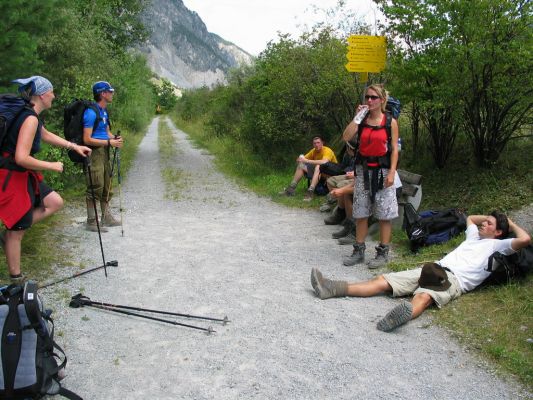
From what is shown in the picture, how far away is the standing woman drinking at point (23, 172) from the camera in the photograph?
399cm

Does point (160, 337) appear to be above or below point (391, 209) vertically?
below

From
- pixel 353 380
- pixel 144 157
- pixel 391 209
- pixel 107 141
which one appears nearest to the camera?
pixel 353 380

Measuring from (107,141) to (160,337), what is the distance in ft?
11.8

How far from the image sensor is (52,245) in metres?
6.14

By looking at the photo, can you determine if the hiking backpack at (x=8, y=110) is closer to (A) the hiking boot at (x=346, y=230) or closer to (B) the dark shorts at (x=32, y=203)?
(B) the dark shorts at (x=32, y=203)

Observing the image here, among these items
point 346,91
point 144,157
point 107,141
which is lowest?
point 144,157

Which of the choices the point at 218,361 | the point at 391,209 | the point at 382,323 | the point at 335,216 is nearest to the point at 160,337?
the point at 218,361

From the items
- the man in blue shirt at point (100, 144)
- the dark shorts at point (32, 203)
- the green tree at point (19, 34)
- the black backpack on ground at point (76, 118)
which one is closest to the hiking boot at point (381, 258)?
the dark shorts at point (32, 203)

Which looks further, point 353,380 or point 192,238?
point 192,238

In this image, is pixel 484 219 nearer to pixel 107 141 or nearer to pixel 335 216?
pixel 335 216

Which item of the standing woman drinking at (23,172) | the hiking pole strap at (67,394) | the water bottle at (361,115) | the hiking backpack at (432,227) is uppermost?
the water bottle at (361,115)

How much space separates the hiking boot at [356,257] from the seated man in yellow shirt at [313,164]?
3609 millimetres

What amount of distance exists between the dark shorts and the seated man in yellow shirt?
221 inches

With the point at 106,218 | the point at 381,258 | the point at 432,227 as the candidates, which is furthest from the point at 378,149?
the point at 106,218
